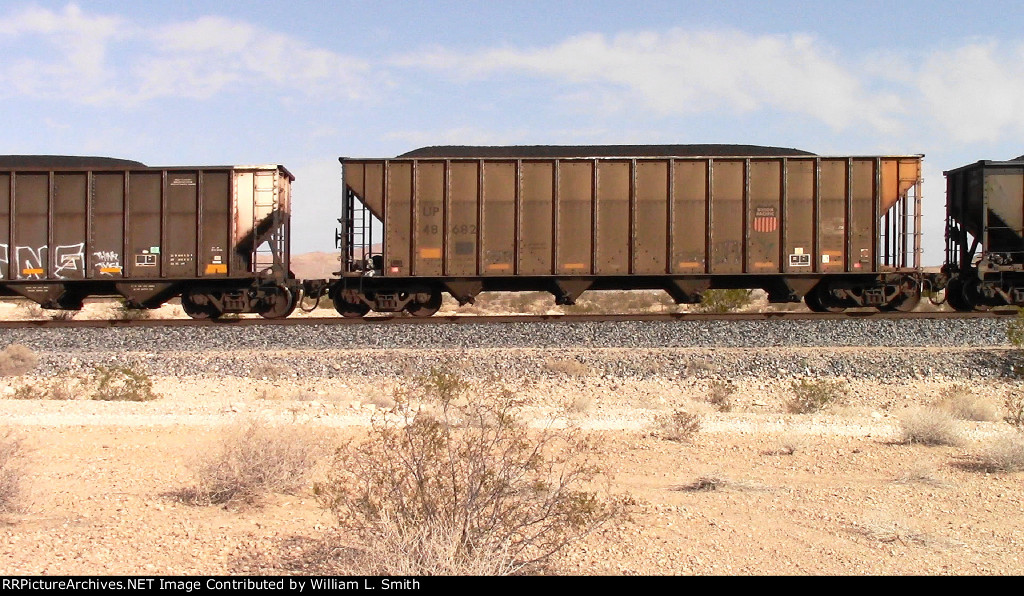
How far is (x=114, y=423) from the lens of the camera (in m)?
9.56

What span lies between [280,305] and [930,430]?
1329 cm

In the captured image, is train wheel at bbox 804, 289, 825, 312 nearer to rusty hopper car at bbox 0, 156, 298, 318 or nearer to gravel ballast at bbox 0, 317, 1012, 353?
gravel ballast at bbox 0, 317, 1012, 353

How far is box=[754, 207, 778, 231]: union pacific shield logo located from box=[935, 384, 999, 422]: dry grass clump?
6819 mm

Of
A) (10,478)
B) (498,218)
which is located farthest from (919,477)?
(498,218)

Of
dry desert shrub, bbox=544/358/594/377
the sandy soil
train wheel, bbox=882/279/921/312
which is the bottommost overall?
the sandy soil

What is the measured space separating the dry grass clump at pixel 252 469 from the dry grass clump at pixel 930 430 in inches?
246

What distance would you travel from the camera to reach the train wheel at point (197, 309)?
58.4 ft

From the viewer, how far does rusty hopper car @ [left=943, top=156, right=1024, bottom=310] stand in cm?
1753

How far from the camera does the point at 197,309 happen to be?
17.9 meters

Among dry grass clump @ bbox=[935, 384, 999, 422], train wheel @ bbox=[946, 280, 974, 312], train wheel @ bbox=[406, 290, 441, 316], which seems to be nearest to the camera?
dry grass clump @ bbox=[935, 384, 999, 422]

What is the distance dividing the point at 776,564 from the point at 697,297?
13021 mm

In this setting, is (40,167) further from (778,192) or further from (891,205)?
(891,205)

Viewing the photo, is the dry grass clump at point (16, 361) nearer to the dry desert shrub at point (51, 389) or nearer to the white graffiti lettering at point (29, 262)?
the dry desert shrub at point (51, 389)

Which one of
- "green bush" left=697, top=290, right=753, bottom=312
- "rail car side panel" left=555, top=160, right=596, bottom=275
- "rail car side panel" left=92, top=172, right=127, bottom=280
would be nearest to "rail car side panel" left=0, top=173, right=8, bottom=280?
"rail car side panel" left=92, top=172, right=127, bottom=280
